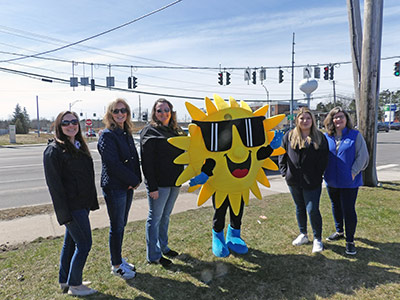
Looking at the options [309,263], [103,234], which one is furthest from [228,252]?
[103,234]

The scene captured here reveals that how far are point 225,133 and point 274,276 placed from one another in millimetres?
1652

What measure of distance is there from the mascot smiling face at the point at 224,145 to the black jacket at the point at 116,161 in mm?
505

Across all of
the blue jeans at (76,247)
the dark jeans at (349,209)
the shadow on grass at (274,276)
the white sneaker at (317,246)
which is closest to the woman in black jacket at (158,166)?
the shadow on grass at (274,276)

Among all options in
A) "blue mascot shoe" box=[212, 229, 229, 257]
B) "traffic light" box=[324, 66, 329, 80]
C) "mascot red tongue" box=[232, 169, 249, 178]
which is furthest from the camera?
"traffic light" box=[324, 66, 329, 80]

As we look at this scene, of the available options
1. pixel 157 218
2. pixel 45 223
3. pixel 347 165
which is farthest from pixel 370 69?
pixel 45 223

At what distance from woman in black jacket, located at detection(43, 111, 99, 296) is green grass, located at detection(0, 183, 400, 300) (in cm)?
38

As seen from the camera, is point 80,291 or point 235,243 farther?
point 235,243

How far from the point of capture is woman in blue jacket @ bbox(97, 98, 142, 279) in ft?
9.82

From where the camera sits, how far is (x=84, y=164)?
281cm

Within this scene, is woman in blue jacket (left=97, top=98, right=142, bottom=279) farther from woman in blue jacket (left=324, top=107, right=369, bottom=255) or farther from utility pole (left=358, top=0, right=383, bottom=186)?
utility pole (left=358, top=0, right=383, bottom=186)

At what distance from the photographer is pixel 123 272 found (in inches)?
127

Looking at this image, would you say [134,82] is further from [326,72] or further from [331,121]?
[331,121]

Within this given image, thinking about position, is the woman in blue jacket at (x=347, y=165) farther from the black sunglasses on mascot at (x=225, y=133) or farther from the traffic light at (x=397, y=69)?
the traffic light at (x=397, y=69)

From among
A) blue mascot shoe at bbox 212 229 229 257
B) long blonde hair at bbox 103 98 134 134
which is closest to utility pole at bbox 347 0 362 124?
blue mascot shoe at bbox 212 229 229 257
